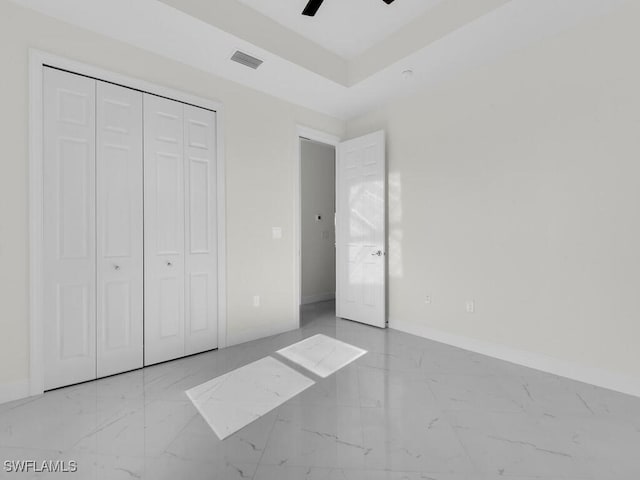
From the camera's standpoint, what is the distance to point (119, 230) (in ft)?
8.43

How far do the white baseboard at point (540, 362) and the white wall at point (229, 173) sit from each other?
5.42ft

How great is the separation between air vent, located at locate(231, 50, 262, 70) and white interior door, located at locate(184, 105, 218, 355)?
1.84 feet

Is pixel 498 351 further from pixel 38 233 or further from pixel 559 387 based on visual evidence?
pixel 38 233

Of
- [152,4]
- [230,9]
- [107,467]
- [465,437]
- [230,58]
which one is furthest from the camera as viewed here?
[230,58]

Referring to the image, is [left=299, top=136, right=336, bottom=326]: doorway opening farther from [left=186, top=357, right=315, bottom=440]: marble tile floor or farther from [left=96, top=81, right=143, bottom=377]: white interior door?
[left=96, top=81, right=143, bottom=377]: white interior door

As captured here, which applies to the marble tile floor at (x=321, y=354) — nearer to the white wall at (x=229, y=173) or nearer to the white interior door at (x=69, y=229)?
the white wall at (x=229, y=173)

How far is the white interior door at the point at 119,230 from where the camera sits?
2.49m

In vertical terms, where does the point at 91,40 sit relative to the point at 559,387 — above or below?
above

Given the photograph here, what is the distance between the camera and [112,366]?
100 inches

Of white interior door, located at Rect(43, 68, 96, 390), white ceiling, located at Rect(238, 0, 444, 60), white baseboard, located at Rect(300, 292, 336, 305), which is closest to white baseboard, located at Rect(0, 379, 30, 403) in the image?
white interior door, located at Rect(43, 68, 96, 390)

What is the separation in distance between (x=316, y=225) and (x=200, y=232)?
2.88 metres

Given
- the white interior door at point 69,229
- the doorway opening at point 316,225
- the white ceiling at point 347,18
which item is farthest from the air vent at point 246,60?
the doorway opening at point 316,225

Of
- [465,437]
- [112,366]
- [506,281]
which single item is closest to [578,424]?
[465,437]

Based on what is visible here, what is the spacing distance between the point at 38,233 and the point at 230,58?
2079mm
